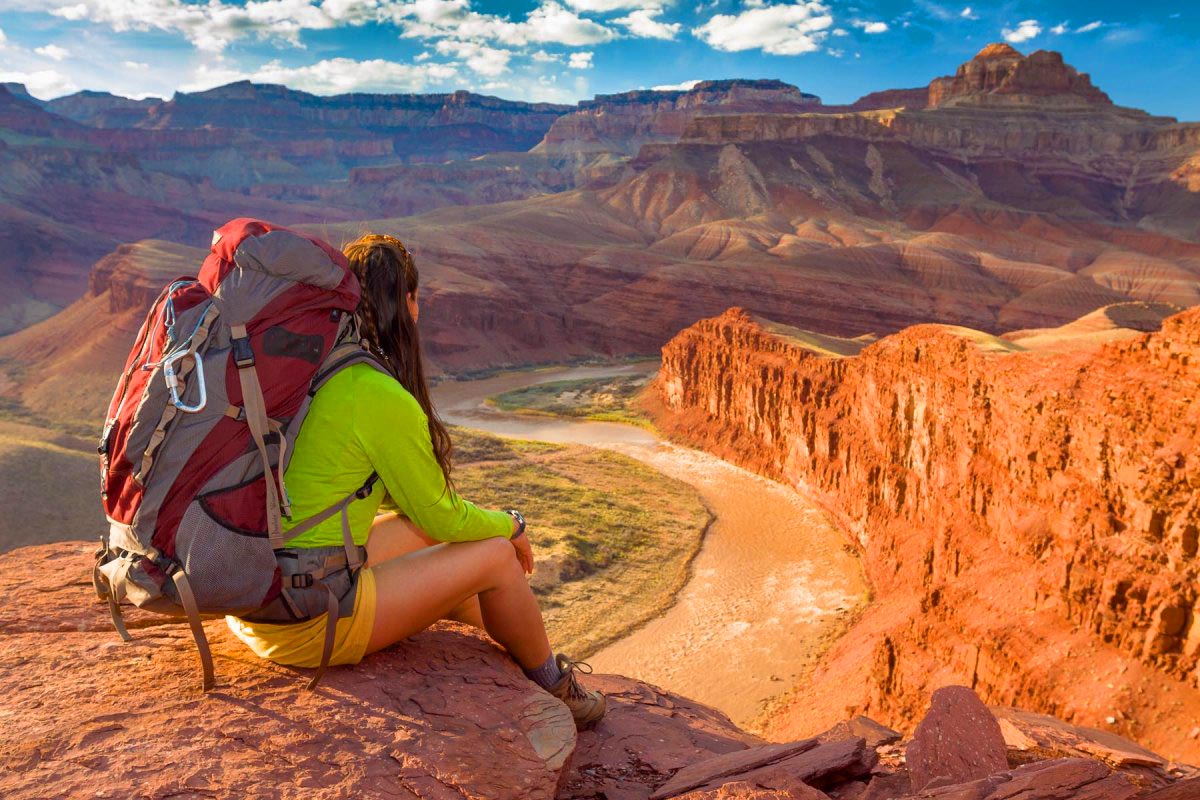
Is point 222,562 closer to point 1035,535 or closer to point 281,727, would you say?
point 281,727

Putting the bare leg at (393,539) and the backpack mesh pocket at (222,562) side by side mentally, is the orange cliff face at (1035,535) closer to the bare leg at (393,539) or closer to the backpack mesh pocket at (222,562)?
the bare leg at (393,539)

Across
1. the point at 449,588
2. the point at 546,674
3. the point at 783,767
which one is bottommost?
Answer: the point at 783,767

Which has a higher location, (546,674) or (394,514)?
(394,514)

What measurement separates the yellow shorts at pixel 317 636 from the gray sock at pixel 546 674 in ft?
3.86

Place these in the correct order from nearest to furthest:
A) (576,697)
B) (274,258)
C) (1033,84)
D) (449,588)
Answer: (274,258) → (449,588) → (576,697) → (1033,84)

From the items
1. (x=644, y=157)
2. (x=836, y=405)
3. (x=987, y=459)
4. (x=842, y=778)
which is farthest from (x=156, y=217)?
(x=842, y=778)

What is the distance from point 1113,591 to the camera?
12555mm

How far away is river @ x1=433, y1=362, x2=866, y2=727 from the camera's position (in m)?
18.3

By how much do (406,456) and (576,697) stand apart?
2.28 metres

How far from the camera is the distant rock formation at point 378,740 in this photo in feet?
12.3

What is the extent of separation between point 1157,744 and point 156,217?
125 metres

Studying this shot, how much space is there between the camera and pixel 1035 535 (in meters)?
15.0

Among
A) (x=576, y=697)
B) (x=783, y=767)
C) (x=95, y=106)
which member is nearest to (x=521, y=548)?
(x=576, y=697)

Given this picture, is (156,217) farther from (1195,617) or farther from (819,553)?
(1195,617)
